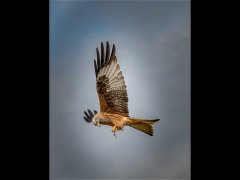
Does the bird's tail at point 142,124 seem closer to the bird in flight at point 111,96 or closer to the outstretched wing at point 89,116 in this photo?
the bird in flight at point 111,96

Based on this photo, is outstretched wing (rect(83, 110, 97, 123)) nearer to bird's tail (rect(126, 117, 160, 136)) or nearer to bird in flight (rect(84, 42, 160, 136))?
bird in flight (rect(84, 42, 160, 136))

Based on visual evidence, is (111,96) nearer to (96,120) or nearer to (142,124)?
(96,120)

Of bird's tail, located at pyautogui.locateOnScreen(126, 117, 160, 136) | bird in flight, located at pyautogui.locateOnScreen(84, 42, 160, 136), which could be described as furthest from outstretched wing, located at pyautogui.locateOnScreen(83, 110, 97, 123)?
bird's tail, located at pyautogui.locateOnScreen(126, 117, 160, 136)

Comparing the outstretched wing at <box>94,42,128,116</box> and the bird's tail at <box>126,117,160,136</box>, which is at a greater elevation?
the outstretched wing at <box>94,42,128,116</box>

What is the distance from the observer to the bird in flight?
2.73 meters

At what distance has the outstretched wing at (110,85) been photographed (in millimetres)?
2734

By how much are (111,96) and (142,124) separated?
33 centimetres

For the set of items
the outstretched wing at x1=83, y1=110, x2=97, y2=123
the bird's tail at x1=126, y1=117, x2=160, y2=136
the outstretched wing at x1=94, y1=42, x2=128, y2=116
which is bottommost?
the bird's tail at x1=126, y1=117, x2=160, y2=136

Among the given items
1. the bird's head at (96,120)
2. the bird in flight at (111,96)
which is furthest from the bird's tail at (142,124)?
the bird's head at (96,120)

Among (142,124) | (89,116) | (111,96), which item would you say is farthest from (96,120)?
(142,124)

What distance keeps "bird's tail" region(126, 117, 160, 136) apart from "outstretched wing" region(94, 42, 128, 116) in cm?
7

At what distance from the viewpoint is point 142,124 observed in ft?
8.86
